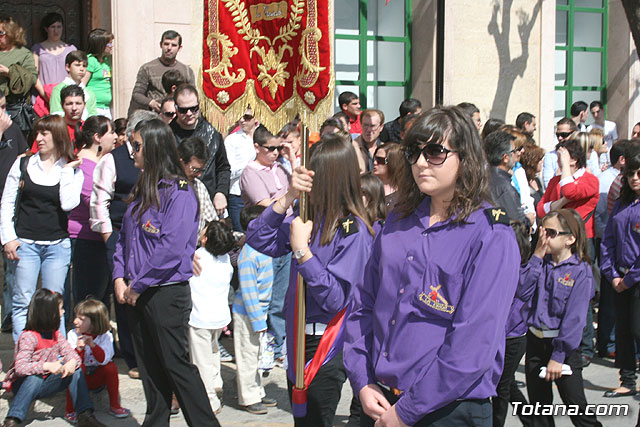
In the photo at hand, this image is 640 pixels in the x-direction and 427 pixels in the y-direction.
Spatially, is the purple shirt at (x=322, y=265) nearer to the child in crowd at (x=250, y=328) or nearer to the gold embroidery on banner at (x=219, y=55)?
the gold embroidery on banner at (x=219, y=55)

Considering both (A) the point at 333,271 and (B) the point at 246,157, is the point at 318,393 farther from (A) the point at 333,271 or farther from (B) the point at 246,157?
(B) the point at 246,157

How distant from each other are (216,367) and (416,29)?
7.31 m

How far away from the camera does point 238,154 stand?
29.5 ft

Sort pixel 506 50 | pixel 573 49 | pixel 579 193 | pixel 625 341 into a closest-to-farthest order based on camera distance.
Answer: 1. pixel 625 341
2. pixel 579 193
3. pixel 506 50
4. pixel 573 49

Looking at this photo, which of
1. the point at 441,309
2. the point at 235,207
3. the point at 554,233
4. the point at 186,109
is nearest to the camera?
the point at 441,309

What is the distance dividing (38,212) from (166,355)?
2.26 metres

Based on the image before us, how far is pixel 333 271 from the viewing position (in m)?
4.12

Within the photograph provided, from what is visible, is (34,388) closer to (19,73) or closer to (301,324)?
(301,324)

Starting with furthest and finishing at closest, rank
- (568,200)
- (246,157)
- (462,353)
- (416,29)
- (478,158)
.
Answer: (416,29) < (246,157) < (568,200) < (478,158) < (462,353)

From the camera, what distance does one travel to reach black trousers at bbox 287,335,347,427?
419 centimetres

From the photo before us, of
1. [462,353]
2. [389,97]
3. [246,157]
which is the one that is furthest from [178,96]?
[389,97]

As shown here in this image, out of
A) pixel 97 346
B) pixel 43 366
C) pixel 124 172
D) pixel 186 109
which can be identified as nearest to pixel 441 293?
Answer: pixel 43 366

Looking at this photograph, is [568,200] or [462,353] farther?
[568,200]

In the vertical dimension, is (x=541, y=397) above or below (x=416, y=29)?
below
